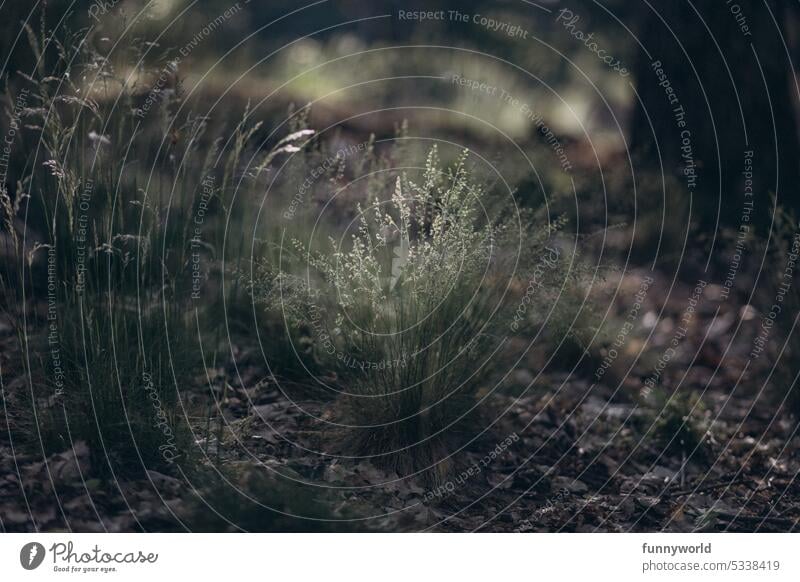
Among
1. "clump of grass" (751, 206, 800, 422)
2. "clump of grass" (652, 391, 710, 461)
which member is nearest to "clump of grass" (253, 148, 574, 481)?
"clump of grass" (652, 391, 710, 461)

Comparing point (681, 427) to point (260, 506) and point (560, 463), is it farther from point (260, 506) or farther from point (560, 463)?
point (260, 506)

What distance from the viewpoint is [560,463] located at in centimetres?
384

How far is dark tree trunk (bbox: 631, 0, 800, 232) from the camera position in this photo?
4.38m

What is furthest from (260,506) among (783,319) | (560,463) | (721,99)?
(721,99)

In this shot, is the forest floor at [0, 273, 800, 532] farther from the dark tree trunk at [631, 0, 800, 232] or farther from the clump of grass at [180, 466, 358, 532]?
the dark tree trunk at [631, 0, 800, 232]

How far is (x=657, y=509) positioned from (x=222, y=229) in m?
1.90

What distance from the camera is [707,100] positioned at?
4582mm

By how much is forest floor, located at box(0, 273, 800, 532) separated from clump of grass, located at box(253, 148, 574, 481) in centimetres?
14

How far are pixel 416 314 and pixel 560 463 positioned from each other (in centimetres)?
87
